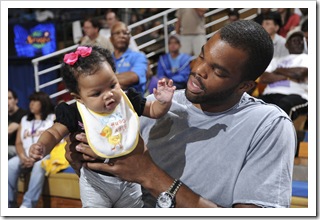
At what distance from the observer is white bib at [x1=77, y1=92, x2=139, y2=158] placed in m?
1.25

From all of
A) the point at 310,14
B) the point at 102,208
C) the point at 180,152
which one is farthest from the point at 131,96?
the point at 310,14

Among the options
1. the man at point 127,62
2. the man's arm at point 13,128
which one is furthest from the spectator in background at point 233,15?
the man's arm at point 13,128

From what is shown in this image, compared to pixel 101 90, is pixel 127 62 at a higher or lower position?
lower

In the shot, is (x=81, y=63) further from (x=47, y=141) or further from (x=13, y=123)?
(x=13, y=123)

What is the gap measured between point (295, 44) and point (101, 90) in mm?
1418

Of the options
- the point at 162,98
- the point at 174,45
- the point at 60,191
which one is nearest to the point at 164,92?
the point at 162,98

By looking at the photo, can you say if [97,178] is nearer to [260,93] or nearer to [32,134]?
[32,134]

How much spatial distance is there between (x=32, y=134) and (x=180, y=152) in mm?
796

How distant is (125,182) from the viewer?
132 cm

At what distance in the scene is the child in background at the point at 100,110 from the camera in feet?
4.06

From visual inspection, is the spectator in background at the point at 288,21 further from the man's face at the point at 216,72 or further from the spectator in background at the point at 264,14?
the man's face at the point at 216,72

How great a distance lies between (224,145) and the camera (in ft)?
4.10

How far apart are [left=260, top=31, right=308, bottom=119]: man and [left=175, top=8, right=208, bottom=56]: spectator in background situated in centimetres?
44

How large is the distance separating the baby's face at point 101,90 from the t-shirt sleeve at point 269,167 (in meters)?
0.33
